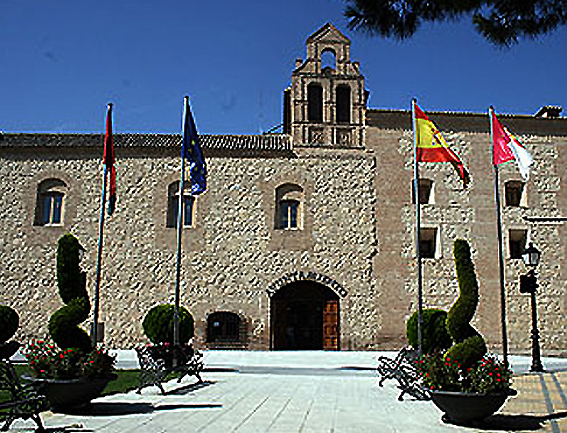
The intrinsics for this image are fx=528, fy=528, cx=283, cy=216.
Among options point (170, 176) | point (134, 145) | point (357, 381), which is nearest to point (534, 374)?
point (357, 381)

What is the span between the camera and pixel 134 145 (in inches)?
849

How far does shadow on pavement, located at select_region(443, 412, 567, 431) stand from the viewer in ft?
21.9

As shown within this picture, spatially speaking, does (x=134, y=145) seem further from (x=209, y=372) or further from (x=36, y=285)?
(x=209, y=372)

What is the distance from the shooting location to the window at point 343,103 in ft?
73.0

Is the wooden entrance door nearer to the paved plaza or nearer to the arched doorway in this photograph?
the arched doorway

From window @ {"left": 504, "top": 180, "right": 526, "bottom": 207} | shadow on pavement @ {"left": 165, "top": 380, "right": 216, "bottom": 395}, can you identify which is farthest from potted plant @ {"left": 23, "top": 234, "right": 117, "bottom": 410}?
window @ {"left": 504, "top": 180, "right": 526, "bottom": 207}

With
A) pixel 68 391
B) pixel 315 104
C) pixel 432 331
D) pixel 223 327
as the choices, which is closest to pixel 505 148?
pixel 432 331

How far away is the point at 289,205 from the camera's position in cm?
2144

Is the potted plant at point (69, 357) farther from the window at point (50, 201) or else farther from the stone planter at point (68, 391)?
the window at point (50, 201)

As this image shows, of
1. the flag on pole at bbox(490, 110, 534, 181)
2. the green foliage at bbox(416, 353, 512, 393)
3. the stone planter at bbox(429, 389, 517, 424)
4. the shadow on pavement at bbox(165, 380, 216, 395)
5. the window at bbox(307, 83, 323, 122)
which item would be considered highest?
the window at bbox(307, 83, 323, 122)

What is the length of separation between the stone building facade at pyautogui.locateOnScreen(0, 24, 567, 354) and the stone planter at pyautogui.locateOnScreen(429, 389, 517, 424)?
13.4 meters

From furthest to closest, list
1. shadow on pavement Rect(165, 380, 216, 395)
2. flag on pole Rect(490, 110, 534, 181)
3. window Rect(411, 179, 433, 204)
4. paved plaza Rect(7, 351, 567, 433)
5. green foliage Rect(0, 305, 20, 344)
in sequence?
window Rect(411, 179, 433, 204)
green foliage Rect(0, 305, 20, 344)
flag on pole Rect(490, 110, 534, 181)
shadow on pavement Rect(165, 380, 216, 395)
paved plaza Rect(7, 351, 567, 433)

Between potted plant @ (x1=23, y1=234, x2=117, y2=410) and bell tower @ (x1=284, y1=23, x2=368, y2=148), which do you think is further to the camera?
bell tower @ (x1=284, y1=23, x2=368, y2=148)

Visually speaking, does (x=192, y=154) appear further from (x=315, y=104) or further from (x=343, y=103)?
(x=343, y=103)
